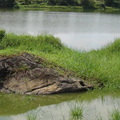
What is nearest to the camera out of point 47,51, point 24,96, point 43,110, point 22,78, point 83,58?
point 43,110

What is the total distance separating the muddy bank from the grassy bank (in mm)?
391

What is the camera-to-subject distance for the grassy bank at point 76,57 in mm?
7910

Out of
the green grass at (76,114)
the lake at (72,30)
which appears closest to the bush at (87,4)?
the lake at (72,30)

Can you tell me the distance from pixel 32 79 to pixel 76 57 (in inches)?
76.0

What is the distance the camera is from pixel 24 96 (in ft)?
23.2

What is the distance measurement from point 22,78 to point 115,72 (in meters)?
2.46

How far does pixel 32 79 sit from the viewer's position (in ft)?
24.9

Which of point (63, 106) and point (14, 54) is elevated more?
point (14, 54)

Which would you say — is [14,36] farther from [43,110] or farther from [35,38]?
[43,110]

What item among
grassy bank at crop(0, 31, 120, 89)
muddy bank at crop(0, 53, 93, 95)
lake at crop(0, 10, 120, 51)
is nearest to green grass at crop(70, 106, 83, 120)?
muddy bank at crop(0, 53, 93, 95)

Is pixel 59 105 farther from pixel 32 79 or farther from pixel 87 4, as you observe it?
pixel 87 4

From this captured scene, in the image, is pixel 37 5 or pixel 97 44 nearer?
pixel 97 44

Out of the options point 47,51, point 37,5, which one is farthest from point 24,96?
point 37,5

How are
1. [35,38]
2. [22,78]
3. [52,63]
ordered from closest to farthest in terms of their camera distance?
Answer: [22,78]
[52,63]
[35,38]
